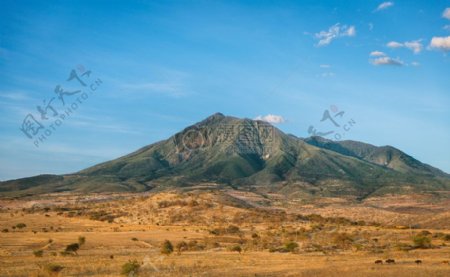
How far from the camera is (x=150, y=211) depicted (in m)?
95.6

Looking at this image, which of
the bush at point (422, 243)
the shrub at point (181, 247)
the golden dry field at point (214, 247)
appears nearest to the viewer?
the golden dry field at point (214, 247)

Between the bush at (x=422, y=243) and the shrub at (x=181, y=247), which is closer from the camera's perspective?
the bush at (x=422, y=243)

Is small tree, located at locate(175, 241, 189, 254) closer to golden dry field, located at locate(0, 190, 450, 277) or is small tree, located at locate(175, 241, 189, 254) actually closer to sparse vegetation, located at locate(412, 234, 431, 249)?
golden dry field, located at locate(0, 190, 450, 277)

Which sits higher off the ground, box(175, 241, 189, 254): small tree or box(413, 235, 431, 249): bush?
box(175, 241, 189, 254): small tree

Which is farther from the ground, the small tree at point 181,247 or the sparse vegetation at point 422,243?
the small tree at point 181,247

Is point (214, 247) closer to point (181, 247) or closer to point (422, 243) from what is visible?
point (181, 247)

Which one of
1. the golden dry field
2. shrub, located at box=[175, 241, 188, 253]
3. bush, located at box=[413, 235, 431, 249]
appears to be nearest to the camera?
the golden dry field

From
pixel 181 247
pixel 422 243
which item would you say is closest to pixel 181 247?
Answer: pixel 181 247

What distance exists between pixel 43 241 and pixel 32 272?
25.5m

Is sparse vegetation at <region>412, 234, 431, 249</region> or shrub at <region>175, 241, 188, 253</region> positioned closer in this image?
sparse vegetation at <region>412, 234, 431, 249</region>

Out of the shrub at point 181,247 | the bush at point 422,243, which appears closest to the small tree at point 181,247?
the shrub at point 181,247

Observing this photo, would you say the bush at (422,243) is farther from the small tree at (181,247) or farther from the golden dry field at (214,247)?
the small tree at (181,247)

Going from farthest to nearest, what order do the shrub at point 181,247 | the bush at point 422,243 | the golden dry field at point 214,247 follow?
the shrub at point 181,247 < the bush at point 422,243 < the golden dry field at point 214,247

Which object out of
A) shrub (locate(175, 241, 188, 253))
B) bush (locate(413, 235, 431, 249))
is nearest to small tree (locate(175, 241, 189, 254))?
shrub (locate(175, 241, 188, 253))
